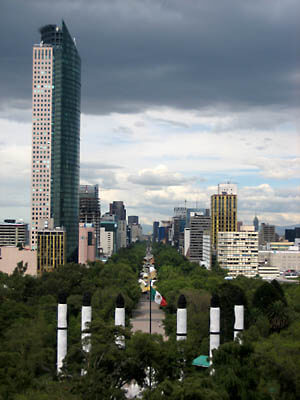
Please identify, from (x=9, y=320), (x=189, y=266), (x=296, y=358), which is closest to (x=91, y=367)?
(x=296, y=358)

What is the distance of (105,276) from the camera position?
11831cm

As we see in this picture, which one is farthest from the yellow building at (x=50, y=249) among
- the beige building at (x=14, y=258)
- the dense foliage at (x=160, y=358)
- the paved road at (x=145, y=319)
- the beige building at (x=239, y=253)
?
the dense foliage at (x=160, y=358)

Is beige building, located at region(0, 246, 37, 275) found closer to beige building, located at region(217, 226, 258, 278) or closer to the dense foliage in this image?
beige building, located at region(217, 226, 258, 278)

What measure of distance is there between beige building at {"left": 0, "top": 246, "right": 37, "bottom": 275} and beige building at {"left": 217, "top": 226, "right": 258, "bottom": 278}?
57.5 meters

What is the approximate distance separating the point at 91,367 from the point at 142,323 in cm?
4661

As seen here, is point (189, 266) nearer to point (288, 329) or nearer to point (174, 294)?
point (174, 294)

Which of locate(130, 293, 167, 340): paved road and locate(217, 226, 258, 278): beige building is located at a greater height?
locate(217, 226, 258, 278): beige building

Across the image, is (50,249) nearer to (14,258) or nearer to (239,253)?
(14,258)

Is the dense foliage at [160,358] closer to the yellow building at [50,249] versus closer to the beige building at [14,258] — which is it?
the beige building at [14,258]

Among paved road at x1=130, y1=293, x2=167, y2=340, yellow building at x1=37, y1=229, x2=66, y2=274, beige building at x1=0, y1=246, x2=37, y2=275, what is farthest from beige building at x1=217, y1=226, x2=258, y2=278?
paved road at x1=130, y1=293, x2=167, y2=340

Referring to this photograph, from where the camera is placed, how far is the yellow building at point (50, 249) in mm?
176375

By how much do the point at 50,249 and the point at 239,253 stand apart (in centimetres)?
5739

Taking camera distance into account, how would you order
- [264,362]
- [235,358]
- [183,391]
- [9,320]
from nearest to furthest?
[183,391] < [264,362] < [235,358] < [9,320]

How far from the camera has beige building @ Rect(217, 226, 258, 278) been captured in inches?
7347
